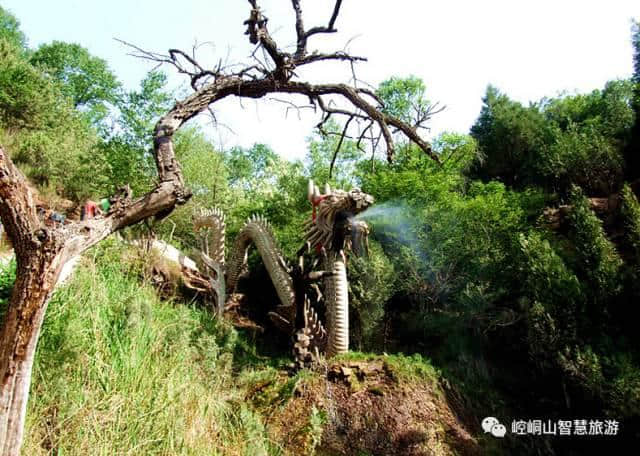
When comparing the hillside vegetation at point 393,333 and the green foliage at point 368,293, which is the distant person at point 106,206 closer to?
the hillside vegetation at point 393,333

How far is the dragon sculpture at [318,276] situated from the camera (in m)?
5.80

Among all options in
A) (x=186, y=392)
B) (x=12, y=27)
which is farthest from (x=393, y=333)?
(x=12, y=27)

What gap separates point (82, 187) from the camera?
14102 millimetres

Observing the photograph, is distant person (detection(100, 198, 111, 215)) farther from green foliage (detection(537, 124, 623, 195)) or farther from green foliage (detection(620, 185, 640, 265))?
green foliage (detection(537, 124, 623, 195))

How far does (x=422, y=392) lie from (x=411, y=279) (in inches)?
109

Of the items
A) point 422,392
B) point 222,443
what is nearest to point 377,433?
point 422,392

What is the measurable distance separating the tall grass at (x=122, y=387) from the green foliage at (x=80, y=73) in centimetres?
2314

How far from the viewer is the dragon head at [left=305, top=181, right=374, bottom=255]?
5.96 m

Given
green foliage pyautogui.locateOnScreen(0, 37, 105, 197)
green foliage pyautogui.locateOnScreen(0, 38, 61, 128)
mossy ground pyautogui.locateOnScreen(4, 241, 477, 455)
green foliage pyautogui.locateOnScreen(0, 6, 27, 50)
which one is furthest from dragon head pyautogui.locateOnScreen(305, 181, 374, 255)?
green foliage pyautogui.locateOnScreen(0, 6, 27, 50)

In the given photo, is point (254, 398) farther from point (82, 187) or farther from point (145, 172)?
point (82, 187)

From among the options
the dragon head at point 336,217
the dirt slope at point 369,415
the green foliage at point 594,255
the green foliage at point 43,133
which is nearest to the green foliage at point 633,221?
the green foliage at point 594,255

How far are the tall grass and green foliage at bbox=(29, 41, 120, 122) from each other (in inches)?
911

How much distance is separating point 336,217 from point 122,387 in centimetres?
353

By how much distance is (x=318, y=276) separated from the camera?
6023 millimetres
